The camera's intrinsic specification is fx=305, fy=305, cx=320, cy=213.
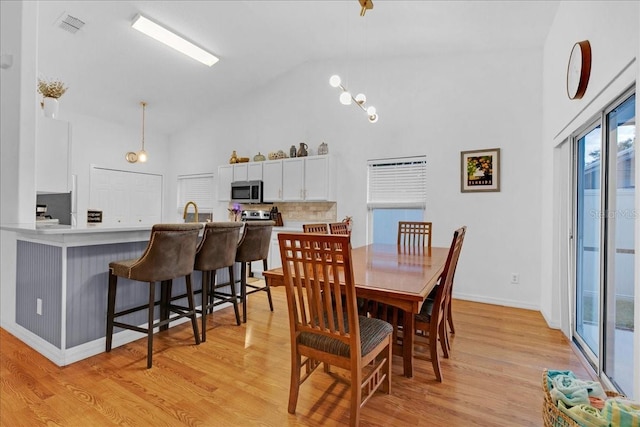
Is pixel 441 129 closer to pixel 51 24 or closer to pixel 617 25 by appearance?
pixel 617 25

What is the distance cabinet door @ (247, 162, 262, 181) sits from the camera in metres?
5.48

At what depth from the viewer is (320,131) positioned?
507cm

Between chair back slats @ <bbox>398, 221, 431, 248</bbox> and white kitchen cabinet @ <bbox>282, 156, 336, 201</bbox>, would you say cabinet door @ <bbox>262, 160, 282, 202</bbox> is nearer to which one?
white kitchen cabinet @ <bbox>282, 156, 336, 201</bbox>

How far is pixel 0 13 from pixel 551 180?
5714 millimetres

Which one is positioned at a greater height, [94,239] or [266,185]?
[266,185]

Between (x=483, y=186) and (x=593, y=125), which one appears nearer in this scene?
(x=593, y=125)

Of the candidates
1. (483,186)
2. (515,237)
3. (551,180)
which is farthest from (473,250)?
(551,180)

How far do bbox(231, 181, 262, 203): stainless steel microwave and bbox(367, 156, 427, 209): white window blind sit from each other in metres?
1.99

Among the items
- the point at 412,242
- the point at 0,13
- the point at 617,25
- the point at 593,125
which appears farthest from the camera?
the point at 412,242

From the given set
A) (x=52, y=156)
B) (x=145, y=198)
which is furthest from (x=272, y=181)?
(x=145, y=198)

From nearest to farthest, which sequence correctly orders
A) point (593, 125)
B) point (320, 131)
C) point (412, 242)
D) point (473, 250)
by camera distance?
point (593, 125)
point (412, 242)
point (473, 250)
point (320, 131)

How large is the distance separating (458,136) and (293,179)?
254cm

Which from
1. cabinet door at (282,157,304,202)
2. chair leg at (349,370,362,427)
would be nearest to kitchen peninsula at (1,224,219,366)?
chair leg at (349,370,362,427)

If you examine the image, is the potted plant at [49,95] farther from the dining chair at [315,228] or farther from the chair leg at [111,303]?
the dining chair at [315,228]
